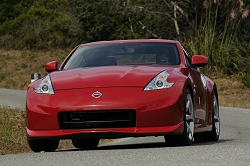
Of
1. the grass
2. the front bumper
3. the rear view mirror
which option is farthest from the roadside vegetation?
the front bumper

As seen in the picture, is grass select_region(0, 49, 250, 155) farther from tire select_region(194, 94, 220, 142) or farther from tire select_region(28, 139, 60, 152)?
tire select_region(194, 94, 220, 142)

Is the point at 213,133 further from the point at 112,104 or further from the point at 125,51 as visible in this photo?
the point at 112,104

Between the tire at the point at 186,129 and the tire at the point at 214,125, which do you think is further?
the tire at the point at 214,125

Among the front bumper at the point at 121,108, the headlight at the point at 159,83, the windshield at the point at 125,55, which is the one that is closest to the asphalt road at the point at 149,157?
the front bumper at the point at 121,108

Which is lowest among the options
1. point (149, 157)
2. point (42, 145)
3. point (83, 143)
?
point (83, 143)

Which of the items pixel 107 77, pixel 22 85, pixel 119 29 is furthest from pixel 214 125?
pixel 119 29

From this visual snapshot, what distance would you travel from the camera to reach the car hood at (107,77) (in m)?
9.46

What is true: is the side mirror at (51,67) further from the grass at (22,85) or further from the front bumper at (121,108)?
the grass at (22,85)

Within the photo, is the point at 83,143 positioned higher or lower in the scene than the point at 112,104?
lower

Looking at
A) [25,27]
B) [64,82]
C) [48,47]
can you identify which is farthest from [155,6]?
[64,82]

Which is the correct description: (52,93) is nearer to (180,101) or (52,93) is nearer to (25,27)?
(180,101)

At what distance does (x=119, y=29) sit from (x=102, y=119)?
153 ft

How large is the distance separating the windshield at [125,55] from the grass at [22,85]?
1.85m

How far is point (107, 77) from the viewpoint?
9.60 metres
